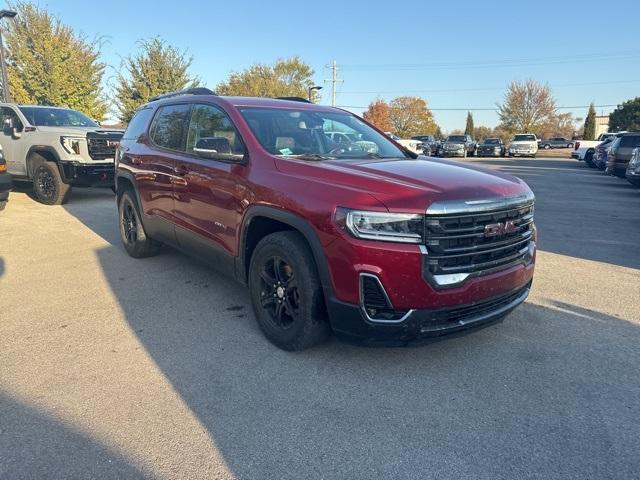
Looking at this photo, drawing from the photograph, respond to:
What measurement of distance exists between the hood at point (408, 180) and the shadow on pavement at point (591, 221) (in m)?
3.84

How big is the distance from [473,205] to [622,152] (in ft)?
52.6

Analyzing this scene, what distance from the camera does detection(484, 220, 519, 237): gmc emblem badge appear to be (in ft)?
10.0

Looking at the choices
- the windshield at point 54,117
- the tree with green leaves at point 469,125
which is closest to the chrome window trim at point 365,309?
the windshield at point 54,117

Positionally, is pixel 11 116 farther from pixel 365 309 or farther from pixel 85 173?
pixel 365 309

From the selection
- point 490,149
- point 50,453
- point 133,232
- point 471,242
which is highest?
point 471,242

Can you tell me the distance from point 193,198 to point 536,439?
11.0 ft

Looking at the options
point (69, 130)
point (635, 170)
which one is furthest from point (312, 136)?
point (635, 170)

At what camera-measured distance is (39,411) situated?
281 cm

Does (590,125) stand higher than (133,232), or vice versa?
(590,125)

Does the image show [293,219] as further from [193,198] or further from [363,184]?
[193,198]

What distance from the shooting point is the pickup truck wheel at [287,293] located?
127 inches

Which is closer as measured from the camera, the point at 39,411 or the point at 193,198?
the point at 39,411

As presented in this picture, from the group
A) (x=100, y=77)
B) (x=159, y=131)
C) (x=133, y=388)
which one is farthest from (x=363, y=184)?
(x=100, y=77)

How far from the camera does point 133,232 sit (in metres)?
6.03
